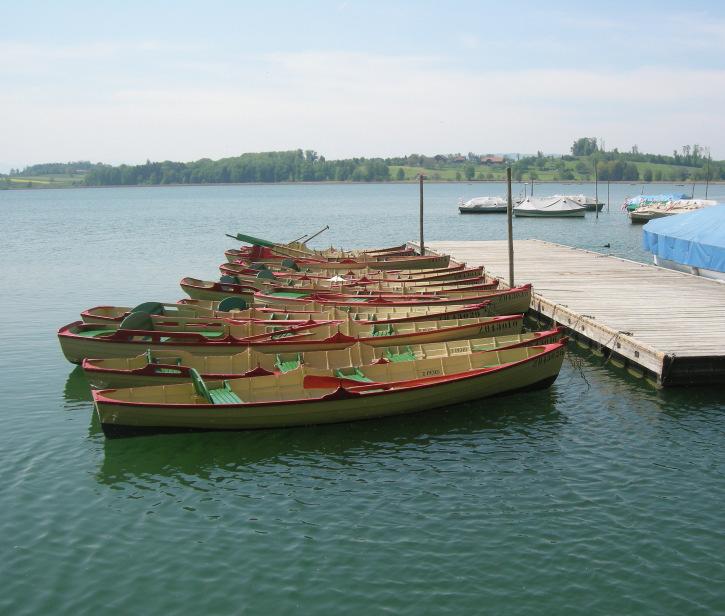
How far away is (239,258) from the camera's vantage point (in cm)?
4491

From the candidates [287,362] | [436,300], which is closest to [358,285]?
[436,300]

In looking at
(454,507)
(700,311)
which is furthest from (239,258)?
(454,507)

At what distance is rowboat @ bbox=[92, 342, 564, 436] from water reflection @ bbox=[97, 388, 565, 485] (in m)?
0.27

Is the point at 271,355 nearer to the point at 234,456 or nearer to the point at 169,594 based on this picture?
the point at 234,456

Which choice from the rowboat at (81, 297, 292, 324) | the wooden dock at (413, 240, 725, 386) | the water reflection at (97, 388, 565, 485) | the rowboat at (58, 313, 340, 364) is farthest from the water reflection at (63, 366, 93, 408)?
the wooden dock at (413, 240, 725, 386)

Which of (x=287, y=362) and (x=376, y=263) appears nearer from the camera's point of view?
(x=287, y=362)

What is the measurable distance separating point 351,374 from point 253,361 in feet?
9.00

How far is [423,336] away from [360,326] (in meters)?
2.01

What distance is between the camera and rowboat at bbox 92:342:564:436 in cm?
1822

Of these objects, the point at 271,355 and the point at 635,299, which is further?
the point at 635,299

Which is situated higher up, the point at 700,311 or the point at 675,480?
the point at 700,311

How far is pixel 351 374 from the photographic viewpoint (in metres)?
20.6

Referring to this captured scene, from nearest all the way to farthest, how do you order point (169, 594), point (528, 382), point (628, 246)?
point (169, 594) < point (528, 382) < point (628, 246)

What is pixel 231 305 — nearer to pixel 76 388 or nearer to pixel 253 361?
pixel 76 388
